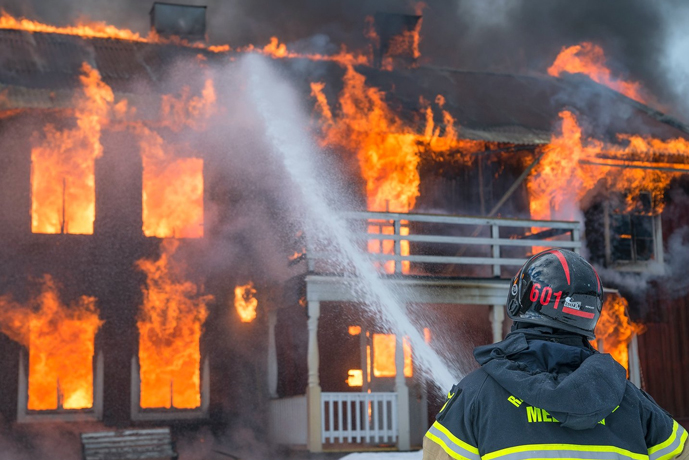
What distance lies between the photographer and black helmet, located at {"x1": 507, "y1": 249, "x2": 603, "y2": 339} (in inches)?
103

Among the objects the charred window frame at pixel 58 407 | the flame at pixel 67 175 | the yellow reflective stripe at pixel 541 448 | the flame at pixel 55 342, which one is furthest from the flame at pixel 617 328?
the yellow reflective stripe at pixel 541 448

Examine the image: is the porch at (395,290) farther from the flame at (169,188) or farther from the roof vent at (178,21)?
the roof vent at (178,21)

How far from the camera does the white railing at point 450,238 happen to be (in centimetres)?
1400

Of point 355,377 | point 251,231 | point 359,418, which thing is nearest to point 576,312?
point 359,418

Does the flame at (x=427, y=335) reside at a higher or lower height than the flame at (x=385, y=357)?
higher

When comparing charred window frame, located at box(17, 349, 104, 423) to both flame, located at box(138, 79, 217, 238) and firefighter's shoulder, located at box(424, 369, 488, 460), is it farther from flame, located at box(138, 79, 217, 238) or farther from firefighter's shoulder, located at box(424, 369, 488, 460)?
firefighter's shoulder, located at box(424, 369, 488, 460)

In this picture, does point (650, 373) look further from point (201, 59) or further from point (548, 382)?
point (548, 382)

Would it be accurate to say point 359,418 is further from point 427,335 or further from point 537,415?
point 537,415

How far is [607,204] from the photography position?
17.2m

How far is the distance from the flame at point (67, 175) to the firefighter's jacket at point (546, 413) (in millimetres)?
12800

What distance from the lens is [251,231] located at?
50.3 ft

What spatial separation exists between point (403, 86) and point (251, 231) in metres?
4.52

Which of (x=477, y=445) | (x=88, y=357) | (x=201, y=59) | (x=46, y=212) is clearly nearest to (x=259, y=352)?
(x=88, y=357)

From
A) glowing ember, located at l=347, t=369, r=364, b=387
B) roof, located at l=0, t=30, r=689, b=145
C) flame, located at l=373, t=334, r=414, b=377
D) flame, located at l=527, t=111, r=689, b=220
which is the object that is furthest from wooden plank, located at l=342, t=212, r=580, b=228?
glowing ember, located at l=347, t=369, r=364, b=387
